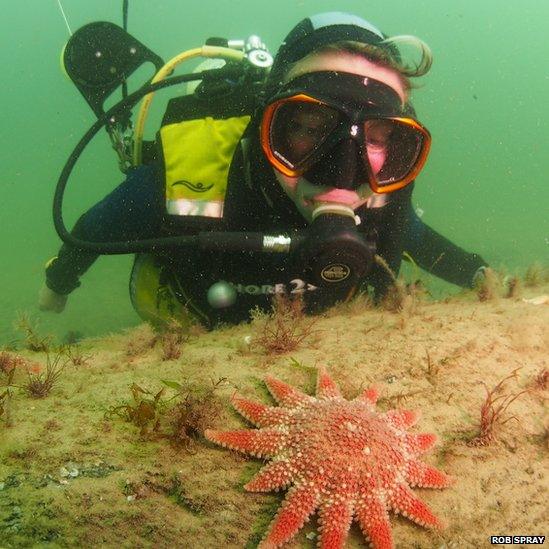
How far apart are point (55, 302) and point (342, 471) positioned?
5.19m

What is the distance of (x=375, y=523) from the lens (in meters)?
1.88

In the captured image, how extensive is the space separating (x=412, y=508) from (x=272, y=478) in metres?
0.66

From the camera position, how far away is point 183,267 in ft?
15.3

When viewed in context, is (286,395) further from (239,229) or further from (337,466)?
(239,229)

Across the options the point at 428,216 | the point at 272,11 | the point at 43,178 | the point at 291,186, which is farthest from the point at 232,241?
the point at 272,11

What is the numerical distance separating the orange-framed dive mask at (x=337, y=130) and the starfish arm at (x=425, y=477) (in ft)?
7.43

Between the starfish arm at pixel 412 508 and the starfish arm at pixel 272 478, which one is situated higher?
the starfish arm at pixel 272 478

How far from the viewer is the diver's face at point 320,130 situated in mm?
3641

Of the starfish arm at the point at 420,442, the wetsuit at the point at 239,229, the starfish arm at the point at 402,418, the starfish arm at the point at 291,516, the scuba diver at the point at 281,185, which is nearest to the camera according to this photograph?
the starfish arm at the point at 291,516

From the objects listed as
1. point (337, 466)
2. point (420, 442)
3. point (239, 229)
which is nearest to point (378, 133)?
point (239, 229)

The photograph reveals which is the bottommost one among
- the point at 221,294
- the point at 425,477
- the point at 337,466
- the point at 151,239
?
the point at 221,294

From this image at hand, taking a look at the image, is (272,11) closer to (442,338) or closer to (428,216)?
(428,216)

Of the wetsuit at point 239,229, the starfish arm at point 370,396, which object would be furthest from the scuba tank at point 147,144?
the starfish arm at point 370,396

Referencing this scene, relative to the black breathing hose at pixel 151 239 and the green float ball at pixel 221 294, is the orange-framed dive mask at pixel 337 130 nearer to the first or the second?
the black breathing hose at pixel 151 239
